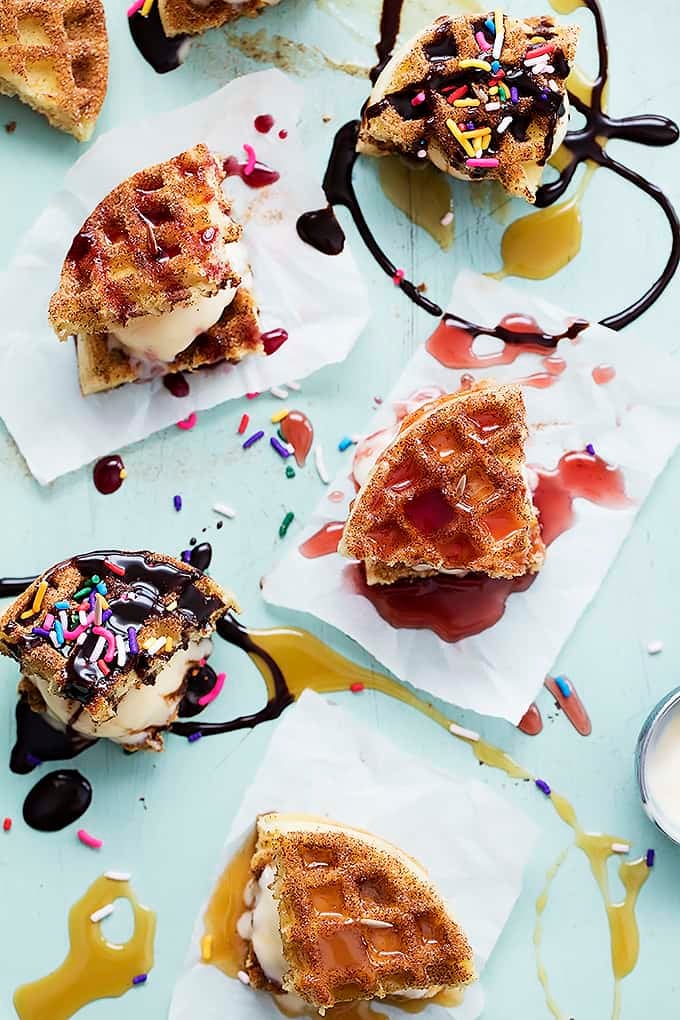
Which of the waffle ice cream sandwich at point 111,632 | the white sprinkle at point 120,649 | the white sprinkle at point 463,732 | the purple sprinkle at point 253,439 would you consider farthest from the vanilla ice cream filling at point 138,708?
the white sprinkle at point 463,732

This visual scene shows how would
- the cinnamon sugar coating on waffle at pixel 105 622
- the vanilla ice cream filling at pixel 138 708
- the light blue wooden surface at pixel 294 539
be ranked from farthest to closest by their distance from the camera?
the light blue wooden surface at pixel 294 539, the vanilla ice cream filling at pixel 138 708, the cinnamon sugar coating on waffle at pixel 105 622

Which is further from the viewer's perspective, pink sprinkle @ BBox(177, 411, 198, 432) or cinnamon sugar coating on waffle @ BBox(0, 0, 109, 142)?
pink sprinkle @ BBox(177, 411, 198, 432)

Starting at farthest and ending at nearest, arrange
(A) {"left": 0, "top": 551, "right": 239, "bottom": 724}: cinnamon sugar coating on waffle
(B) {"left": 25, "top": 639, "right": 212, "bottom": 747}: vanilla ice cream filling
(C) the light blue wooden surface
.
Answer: (C) the light blue wooden surface → (B) {"left": 25, "top": 639, "right": 212, "bottom": 747}: vanilla ice cream filling → (A) {"left": 0, "top": 551, "right": 239, "bottom": 724}: cinnamon sugar coating on waffle

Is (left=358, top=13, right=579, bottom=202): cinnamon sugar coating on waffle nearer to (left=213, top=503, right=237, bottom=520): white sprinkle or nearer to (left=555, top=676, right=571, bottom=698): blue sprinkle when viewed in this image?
(left=213, top=503, right=237, bottom=520): white sprinkle

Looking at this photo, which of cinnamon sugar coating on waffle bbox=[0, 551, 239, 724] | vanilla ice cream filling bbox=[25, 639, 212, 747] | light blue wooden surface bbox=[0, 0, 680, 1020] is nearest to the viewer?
cinnamon sugar coating on waffle bbox=[0, 551, 239, 724]

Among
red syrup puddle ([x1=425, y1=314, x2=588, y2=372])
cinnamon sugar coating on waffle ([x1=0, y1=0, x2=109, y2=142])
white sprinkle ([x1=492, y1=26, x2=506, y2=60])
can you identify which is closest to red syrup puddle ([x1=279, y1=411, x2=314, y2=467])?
red syrup puddle ([x1=425, y1=314, x2=588, y2=372])

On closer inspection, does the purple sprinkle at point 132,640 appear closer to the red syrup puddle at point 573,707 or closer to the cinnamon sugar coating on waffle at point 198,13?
the red syrup puddle at point 573,707

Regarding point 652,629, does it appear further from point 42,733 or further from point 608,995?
point 42,733

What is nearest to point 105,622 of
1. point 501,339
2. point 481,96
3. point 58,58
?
point 501,339
